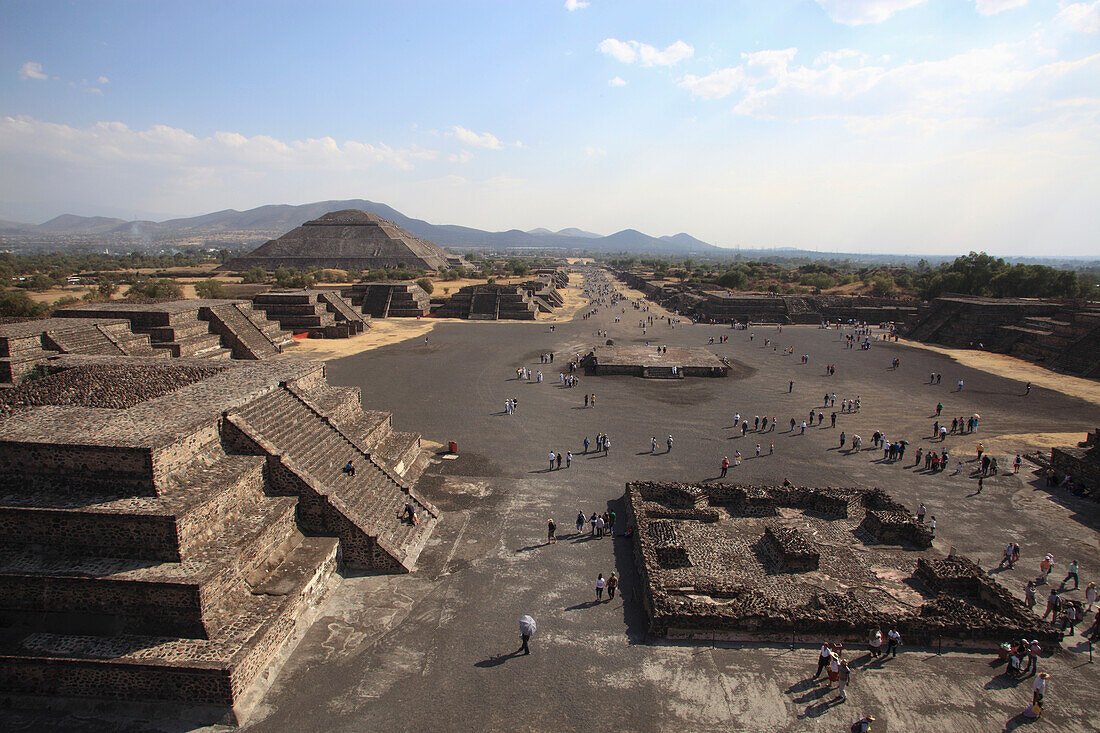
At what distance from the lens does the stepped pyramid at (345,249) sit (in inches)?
3649

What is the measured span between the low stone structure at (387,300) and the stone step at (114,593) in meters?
46.7

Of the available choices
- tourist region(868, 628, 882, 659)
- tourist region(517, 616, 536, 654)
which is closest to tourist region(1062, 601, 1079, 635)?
tourist region(868, 628, 882, 659)

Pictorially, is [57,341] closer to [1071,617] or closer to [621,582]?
[621,582]

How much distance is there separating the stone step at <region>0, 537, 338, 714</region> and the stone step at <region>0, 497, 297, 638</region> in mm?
212

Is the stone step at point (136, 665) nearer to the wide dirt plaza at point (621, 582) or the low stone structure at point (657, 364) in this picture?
the wide dirt plaza at point (621, 582)

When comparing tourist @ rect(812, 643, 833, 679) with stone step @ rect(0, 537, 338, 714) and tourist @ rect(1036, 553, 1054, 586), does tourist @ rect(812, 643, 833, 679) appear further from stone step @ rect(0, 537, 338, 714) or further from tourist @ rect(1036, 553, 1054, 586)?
stone step @ rect(0, 537, 338, 714)

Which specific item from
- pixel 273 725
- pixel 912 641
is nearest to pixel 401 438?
pixel 273 725

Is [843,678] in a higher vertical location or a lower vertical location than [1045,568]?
lower

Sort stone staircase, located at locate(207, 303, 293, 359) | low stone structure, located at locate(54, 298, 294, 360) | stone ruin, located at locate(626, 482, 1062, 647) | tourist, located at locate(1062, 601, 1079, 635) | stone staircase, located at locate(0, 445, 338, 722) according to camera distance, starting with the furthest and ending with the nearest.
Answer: stone staircase, located at locate(207, 303, 293, 359), low stone structure, located at locate(54, 298, 294, 360), tourist, located at locate(1062, 601, 1079, 635), stone ruin, located at locate(626, 482, 1062, 647), stone staircase, located at locate(0, 445, 338, 722)

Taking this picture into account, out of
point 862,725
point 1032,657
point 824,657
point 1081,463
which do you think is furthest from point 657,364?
point 862,725

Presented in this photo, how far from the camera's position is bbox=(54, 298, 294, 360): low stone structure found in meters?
26.3

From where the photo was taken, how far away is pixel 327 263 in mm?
93250

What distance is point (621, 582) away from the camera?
11.6 m

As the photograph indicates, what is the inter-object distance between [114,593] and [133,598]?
0.33m
